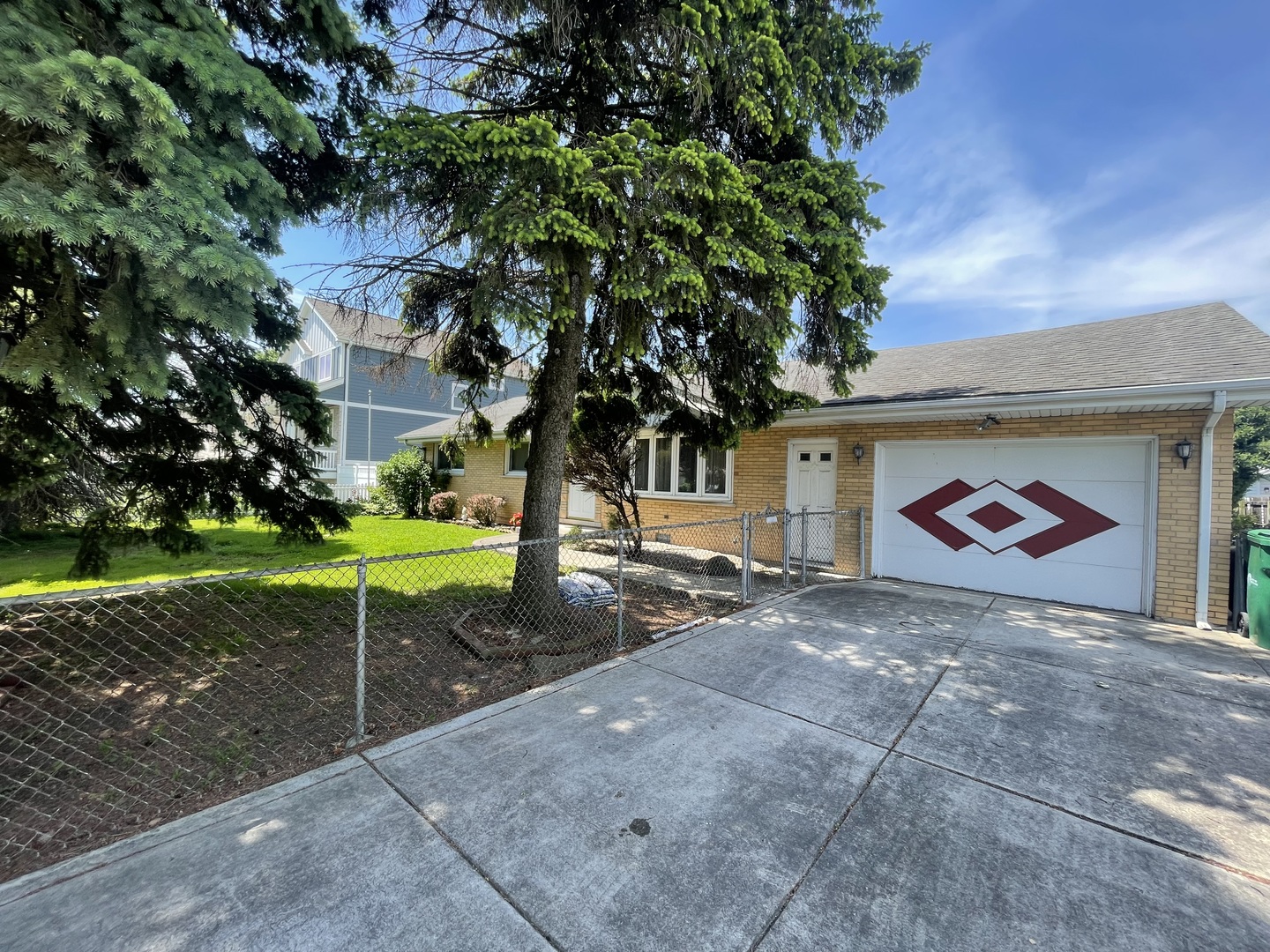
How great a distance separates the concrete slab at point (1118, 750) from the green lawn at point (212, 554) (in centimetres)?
720

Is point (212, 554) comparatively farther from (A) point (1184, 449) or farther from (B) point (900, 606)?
(A) point (1184, 449)

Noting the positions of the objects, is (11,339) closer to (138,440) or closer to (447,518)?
(138,440)

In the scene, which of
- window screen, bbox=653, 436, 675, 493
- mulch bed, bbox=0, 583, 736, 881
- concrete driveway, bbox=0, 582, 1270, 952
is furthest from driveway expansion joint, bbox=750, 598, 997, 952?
window screen, bbox=653, 436, 675, 493

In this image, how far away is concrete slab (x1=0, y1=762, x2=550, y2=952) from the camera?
1733mm

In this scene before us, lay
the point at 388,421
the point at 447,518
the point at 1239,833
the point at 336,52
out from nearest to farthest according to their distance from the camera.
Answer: the point at 1239,833 < the point at 336,52 < the point at 447,518 < the point at 388,421

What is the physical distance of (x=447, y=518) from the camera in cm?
1631

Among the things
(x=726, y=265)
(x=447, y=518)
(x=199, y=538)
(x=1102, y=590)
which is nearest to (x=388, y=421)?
(x=447, y=518)

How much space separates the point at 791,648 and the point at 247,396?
6.09 m

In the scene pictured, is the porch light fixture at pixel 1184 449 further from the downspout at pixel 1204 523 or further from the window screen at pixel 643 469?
the window screen at pixel 643 469

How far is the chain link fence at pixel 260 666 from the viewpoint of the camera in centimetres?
265

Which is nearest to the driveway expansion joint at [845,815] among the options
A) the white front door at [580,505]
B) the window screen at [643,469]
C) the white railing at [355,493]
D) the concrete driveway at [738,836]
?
the concrete driveway at [738,836]

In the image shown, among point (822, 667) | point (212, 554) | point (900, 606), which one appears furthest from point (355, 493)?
point (822, 667)

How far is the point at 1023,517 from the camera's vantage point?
698 centimetres

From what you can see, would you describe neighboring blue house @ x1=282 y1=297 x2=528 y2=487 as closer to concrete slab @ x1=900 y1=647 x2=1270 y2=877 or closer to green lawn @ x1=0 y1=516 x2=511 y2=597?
green lawn @ x1=0 y1=516 x2=511 y2=597
